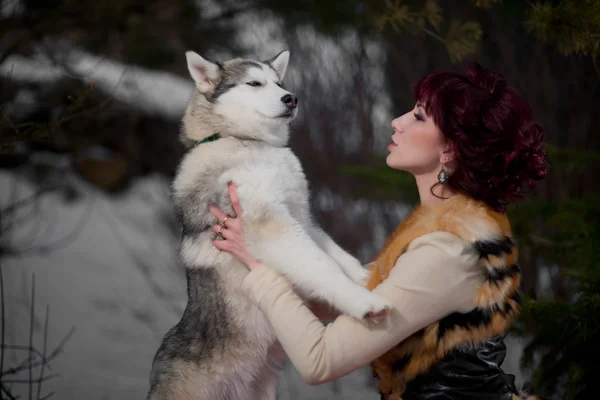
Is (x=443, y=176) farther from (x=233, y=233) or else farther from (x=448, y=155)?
(x=233, y=233)

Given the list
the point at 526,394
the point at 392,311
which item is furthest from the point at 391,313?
the point at 526,394

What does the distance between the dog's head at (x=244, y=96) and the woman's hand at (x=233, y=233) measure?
0.24 m

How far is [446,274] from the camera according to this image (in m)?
1.49

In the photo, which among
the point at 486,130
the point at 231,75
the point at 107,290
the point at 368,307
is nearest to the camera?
the point at 368,307

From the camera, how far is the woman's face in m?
1.63

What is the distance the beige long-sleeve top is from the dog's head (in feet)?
1.88

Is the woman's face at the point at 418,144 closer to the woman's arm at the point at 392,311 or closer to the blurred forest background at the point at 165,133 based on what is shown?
the woman's arm at the point at 392,311

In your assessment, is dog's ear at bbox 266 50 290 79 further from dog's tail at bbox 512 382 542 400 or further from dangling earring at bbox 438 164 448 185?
dog's tail at bbox 512 382 542 400

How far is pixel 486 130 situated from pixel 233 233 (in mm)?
687

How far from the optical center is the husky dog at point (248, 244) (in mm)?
1666

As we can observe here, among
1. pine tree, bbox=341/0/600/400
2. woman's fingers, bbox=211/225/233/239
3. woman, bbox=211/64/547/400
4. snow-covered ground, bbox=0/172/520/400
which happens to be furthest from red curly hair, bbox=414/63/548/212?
snow-covered ground, bbox=0/172/520/400

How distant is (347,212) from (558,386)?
2463 mm

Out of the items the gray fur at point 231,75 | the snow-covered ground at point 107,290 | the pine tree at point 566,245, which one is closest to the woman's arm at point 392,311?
the gray fur at point 231,75

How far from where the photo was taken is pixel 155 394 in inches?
67.5
